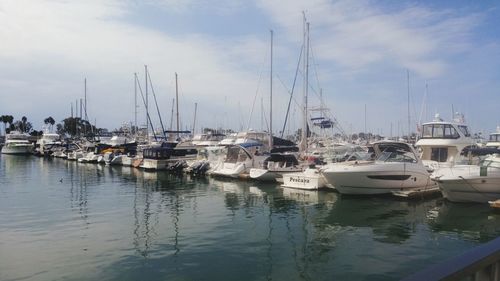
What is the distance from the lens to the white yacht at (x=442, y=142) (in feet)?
96.7

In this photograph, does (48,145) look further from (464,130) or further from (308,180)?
(464,130)

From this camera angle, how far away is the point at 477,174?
848 inches

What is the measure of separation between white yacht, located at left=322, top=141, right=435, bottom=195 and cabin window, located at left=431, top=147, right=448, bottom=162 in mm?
4802

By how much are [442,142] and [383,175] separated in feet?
25.4

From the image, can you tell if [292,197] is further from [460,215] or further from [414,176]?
[460,215]

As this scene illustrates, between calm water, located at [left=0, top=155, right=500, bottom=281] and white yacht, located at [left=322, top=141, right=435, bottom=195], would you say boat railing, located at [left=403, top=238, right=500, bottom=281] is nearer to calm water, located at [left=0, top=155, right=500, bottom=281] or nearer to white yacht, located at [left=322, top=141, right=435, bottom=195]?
calm water, located at [left=0, top=155, right=500, bottom=281]

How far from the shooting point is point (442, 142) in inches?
1172

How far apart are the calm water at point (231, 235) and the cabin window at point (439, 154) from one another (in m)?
7.75

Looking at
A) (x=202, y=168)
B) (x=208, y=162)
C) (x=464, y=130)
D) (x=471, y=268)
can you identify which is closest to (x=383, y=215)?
(x=464, y=130)

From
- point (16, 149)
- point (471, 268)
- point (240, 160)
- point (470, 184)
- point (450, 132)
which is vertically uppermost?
point (450, 132)

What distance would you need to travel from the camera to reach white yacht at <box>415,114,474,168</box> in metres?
29.5

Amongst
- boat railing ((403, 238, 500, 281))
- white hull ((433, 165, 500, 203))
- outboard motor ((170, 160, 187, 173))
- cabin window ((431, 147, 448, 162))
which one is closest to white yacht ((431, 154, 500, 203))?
white hull ((433, 165, 500, 203))

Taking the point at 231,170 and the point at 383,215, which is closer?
the point at 383,215

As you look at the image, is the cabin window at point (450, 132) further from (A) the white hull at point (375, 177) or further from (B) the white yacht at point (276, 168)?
(B) the white yacht at point (276, 168)
